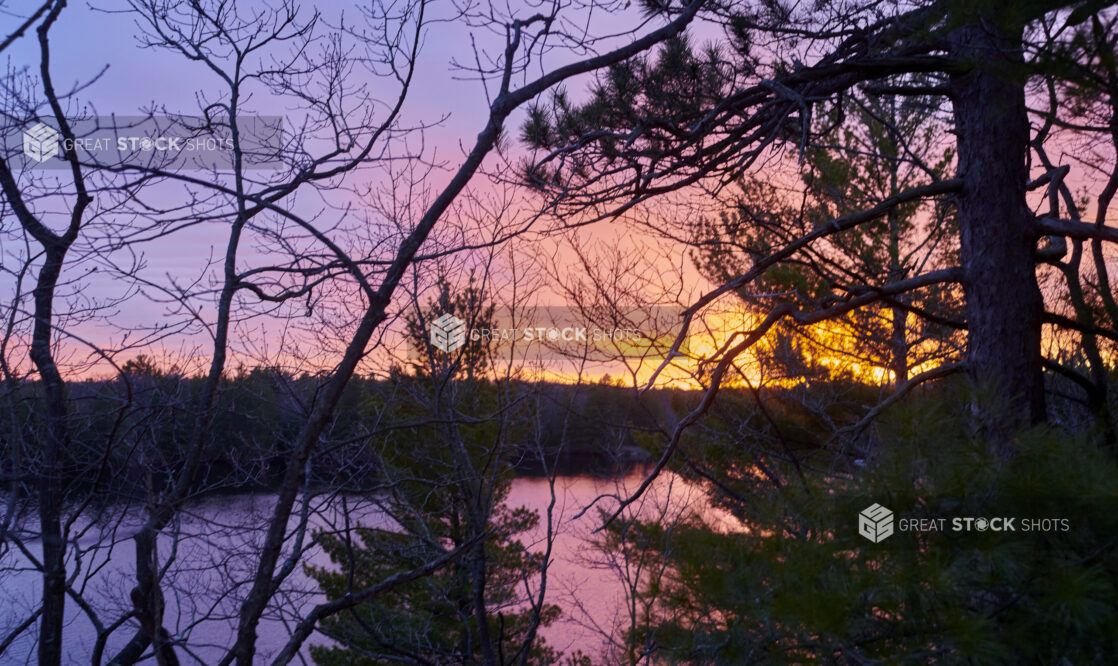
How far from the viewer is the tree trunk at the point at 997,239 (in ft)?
8.84

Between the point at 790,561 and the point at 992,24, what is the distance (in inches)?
65.1

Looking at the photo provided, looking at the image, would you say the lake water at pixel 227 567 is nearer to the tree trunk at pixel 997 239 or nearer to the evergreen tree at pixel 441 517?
the evergreen tree at pixel 441 517

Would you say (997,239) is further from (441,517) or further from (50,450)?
(441,517)

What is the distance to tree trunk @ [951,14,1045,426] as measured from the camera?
270 centimetres

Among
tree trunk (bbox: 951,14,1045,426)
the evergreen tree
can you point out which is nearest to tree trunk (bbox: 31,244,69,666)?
the evergreen tree

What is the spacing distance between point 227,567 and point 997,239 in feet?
13.3

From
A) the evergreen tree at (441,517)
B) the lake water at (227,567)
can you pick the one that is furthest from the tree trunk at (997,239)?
the evergreen tree at (441,517)

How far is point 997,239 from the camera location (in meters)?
2.77

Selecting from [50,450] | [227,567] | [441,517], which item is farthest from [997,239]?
[441,517]

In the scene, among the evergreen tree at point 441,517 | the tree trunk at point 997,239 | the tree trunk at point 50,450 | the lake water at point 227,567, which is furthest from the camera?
the evergreen tree at point 441,517

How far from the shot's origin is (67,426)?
345 cm

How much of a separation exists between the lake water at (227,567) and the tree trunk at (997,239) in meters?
1.79

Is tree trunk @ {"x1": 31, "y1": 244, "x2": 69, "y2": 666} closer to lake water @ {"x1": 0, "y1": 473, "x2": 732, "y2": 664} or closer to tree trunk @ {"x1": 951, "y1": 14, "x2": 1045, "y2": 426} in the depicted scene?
lake water @ {"x1": 0, "y1": 473, "x2": 732, "y2": 664}

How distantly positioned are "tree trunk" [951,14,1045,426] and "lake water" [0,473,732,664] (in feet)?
5.87
